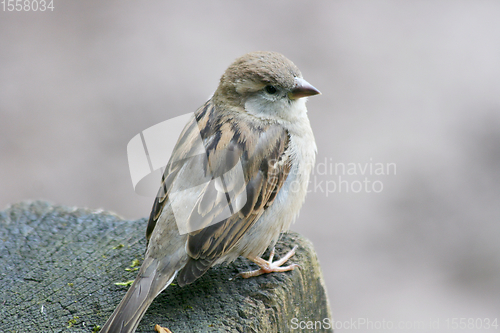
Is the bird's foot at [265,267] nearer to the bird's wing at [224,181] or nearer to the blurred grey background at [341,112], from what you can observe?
the bird's wing at [224,181]

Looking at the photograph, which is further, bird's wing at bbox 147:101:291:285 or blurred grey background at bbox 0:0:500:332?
blurred grey background at bbox 0:0:500:332

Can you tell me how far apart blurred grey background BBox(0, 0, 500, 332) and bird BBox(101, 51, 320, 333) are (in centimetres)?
339

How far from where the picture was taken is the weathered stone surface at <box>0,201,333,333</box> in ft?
9.19

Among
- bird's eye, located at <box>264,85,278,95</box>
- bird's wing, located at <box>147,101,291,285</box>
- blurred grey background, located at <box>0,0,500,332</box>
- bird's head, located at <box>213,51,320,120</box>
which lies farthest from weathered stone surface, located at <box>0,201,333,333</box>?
blurred grey background, located at <box>0,0,500,332</box>

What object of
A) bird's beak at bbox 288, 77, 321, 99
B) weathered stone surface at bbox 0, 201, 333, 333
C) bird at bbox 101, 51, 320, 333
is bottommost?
weathered stone surface at bbox 0, 201, 333, 333

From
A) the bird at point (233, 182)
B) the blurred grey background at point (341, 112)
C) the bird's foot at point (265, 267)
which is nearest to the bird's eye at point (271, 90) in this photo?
the bird at point (233, 182)

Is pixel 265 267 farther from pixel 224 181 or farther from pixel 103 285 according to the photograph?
pixel 103 285

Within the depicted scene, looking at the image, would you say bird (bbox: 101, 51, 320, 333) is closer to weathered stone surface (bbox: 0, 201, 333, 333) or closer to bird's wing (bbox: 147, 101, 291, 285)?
bird's wing (bbox: 147, 101, 291, 285)

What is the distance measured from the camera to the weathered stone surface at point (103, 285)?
280 cm

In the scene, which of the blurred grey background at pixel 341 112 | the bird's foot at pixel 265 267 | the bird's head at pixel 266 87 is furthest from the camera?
the blurred grey background at pixel 341 112

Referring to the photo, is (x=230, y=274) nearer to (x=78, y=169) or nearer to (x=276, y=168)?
(x=276, y=168)

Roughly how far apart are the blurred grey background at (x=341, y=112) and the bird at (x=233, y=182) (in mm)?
3394

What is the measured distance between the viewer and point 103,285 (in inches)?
120

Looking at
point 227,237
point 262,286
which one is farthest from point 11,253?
point 262,286
